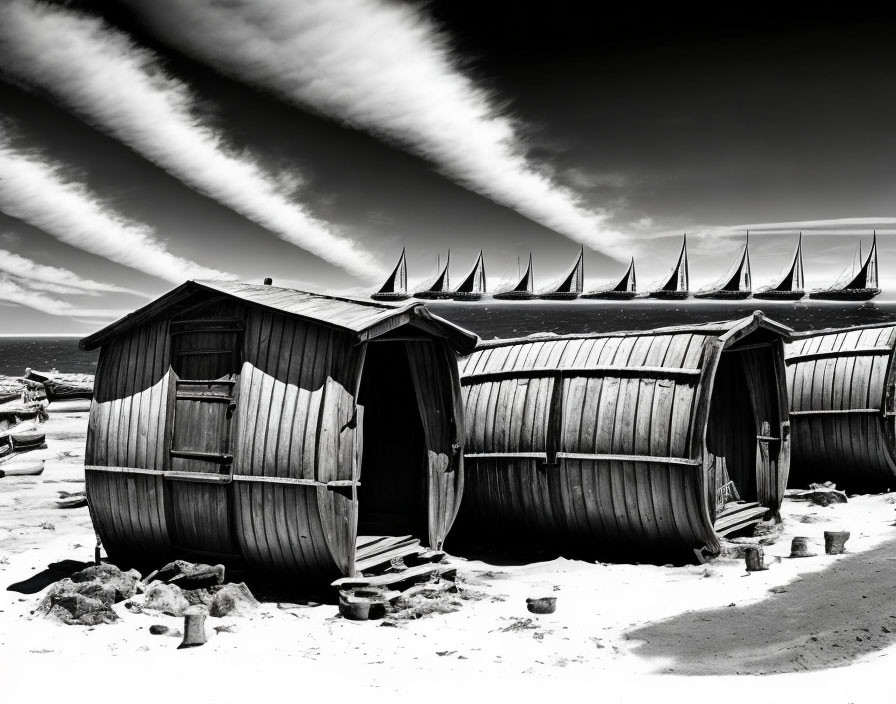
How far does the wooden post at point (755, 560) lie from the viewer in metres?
12.1

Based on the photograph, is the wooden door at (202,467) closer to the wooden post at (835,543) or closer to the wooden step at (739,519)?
the wooden step at (739,519)

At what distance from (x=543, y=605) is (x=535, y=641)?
43.7 inches

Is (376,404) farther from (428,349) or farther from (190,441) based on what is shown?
(190,441)

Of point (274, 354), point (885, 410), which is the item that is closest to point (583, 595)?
point (274, 354)

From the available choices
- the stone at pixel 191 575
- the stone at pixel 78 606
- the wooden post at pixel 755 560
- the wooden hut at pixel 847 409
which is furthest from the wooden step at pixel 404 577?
the wooden hut at pixel 847 409

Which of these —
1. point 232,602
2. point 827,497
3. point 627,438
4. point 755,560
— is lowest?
point 232,602

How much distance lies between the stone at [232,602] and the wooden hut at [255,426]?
63cm

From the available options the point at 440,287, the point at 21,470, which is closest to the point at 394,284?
the point at 440,287

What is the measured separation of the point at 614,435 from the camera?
42.7ft

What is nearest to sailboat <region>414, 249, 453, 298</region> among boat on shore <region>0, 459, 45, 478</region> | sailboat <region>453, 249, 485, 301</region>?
sailboat <region>453, 249, 485, 301</region>

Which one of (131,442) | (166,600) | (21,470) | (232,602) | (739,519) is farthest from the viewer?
(21,470)

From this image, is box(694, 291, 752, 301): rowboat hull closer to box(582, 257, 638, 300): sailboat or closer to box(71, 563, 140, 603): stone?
box(582, 257, 638, 300): sailboat

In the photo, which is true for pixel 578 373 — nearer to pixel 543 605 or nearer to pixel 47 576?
pixel 543 605

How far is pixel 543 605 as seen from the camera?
10.4 meters
